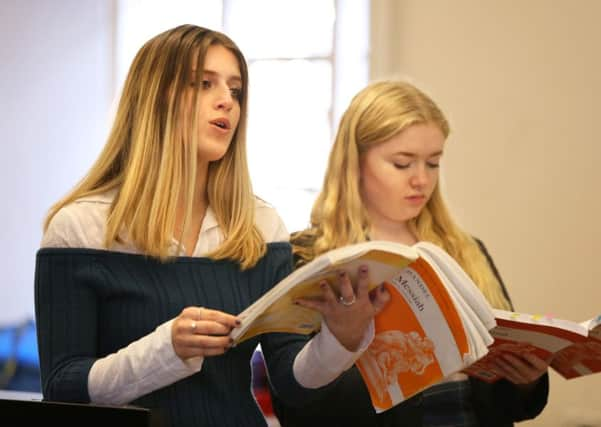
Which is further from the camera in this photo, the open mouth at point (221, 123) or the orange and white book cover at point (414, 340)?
the open mouth at point (221, 123)

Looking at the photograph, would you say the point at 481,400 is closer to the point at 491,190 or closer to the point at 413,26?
the point at 491,190

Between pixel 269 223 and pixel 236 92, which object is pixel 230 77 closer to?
pixel 236 92

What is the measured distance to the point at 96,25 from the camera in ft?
13.0

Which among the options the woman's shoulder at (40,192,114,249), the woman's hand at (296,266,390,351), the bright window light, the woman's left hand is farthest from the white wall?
the woman's hand at (296,266,390,351)

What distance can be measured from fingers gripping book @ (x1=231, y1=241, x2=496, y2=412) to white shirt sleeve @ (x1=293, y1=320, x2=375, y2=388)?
0.03 meters

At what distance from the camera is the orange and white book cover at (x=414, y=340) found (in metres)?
1.40

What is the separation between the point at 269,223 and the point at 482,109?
156cm

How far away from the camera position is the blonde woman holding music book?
204cm

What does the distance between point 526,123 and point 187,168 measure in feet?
5.77

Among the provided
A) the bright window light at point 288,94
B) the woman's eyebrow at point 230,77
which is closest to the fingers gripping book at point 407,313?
the woman's eyebrow at point 230,77

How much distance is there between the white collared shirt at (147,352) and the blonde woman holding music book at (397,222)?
44cm

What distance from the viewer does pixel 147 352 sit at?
4.67 feet

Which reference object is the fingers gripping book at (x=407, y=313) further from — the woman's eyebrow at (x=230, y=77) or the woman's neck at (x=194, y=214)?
the woman's eyebrow at (x=230, y=77)

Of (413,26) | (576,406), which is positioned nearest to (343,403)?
(576,406)
